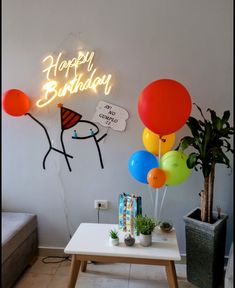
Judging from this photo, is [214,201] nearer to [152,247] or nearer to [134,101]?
[152,247]

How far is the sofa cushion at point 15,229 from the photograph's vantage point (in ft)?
6.57

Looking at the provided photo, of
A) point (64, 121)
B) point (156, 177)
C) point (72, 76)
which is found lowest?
point (156, 177)

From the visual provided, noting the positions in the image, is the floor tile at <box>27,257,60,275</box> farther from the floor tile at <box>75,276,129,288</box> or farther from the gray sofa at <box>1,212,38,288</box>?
the floor tile at <box>75,276,129,288</box>

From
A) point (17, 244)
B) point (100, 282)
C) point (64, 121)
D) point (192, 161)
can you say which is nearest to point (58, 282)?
point (100, 282)

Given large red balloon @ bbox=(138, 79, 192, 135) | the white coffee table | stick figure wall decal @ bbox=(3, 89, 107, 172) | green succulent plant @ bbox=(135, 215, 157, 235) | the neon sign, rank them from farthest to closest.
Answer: the neon sign, stick figure wall decal @ bbox=(3, 89, 107, 172), green succulent plant @ bbox=(135, 215, 157, 235), the white coffee table, large red balloon @ bbox=(138, 79, 192, 135)

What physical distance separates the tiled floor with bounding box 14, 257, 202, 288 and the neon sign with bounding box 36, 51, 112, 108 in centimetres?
137

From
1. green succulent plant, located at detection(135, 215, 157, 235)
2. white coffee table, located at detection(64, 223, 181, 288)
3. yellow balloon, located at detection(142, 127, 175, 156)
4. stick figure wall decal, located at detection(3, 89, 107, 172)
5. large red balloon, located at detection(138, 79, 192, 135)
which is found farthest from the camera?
stick figure wall decal, located at detection(3, 89, 107, 172)

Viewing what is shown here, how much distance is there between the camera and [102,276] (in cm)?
226

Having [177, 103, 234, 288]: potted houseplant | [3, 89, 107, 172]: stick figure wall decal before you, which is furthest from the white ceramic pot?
[3, 89, 107, 172]: stick figure wall decal

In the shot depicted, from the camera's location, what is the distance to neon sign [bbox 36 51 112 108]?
7.59 feet

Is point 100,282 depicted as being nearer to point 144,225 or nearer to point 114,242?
point 114,242

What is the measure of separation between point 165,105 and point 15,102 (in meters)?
1.14

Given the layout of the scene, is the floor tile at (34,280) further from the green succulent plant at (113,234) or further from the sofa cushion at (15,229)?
the green succulent plant at (113,234)

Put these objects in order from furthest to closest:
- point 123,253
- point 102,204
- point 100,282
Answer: point 102,204
point 100,282
point 123,253
